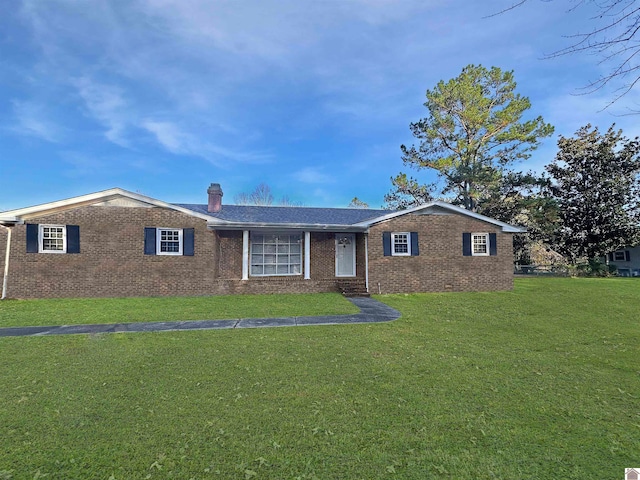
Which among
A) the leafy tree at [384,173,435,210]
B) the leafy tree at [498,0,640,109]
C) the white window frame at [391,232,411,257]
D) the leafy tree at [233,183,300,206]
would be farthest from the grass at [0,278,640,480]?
the leafy tree at [233,183,300,206]

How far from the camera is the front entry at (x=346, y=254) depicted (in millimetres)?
15439

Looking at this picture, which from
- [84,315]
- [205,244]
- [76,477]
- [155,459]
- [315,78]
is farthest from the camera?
[315,78]

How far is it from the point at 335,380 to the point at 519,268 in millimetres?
28635

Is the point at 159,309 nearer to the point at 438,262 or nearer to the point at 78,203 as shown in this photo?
the point at 78,203

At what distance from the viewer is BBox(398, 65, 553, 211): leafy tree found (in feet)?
87.6

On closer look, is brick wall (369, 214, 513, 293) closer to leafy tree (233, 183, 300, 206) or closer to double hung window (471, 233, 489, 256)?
double hung window (471, 233, 489, 256)

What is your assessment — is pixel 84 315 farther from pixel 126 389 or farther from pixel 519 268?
pixel 519 268

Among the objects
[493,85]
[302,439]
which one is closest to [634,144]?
[493,85]

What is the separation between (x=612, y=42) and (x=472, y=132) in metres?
27.9

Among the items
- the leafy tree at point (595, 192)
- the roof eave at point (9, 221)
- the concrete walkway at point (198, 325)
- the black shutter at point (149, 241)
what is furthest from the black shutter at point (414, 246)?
the leafy tree at point (595, 192)

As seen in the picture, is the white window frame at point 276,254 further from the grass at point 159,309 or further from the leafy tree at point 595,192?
the leafy tree at point 595,192

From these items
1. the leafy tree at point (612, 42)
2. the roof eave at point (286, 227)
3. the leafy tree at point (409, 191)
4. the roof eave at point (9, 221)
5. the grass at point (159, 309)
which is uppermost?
the leafy tree at point (409, 191)

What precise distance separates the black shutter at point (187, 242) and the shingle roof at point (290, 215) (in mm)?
1698

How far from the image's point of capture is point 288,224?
46.2 feet
